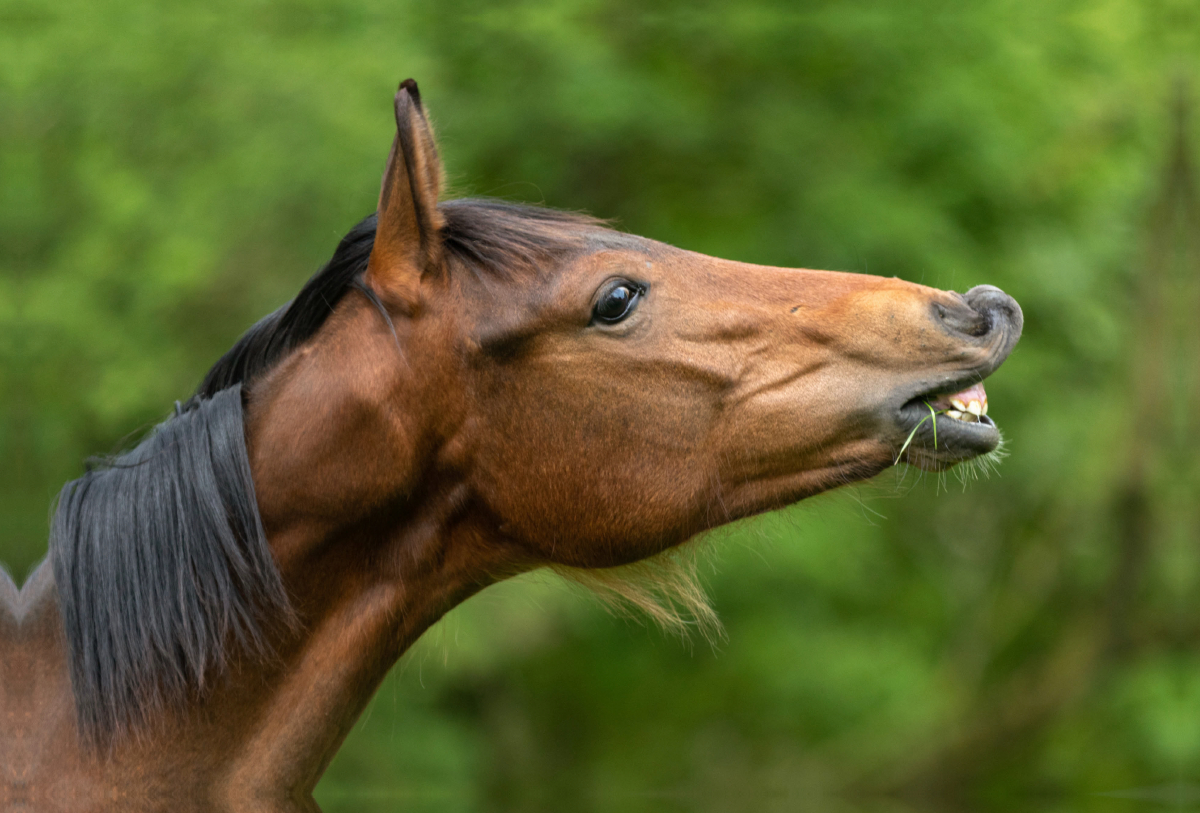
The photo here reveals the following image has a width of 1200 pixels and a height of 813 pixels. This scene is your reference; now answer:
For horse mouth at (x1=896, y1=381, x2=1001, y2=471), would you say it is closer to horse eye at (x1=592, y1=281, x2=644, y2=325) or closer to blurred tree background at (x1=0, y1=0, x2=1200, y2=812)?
horse eye at (x1=592, y1=281, x2=644, y2=325)

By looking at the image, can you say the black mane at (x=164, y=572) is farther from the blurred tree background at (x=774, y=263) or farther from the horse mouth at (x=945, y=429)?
the blurred tree background at (x=774, y=263)

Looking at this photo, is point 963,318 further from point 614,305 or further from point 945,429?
point 614,305

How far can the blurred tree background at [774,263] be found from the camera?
318 inches

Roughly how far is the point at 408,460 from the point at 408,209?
0.72 meters

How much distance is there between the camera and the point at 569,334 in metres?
3.34

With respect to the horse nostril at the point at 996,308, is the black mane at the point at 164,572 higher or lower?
lower

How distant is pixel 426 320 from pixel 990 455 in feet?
5.82

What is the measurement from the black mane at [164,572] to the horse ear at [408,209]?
0.12 m

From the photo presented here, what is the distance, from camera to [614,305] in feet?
11.0

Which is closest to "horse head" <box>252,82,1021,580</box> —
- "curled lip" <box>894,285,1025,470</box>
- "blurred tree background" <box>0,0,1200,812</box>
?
"curled lip" <box>894,285,1025,470</box>

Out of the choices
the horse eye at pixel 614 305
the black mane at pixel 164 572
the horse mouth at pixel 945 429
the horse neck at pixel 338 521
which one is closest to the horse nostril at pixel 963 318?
the horse mouth at pixel 945 429

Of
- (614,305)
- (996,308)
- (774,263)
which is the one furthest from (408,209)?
(774,263)

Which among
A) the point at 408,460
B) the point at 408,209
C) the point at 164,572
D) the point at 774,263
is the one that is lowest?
the point at 774,263

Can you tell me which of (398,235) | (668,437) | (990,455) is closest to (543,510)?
(668,437)
